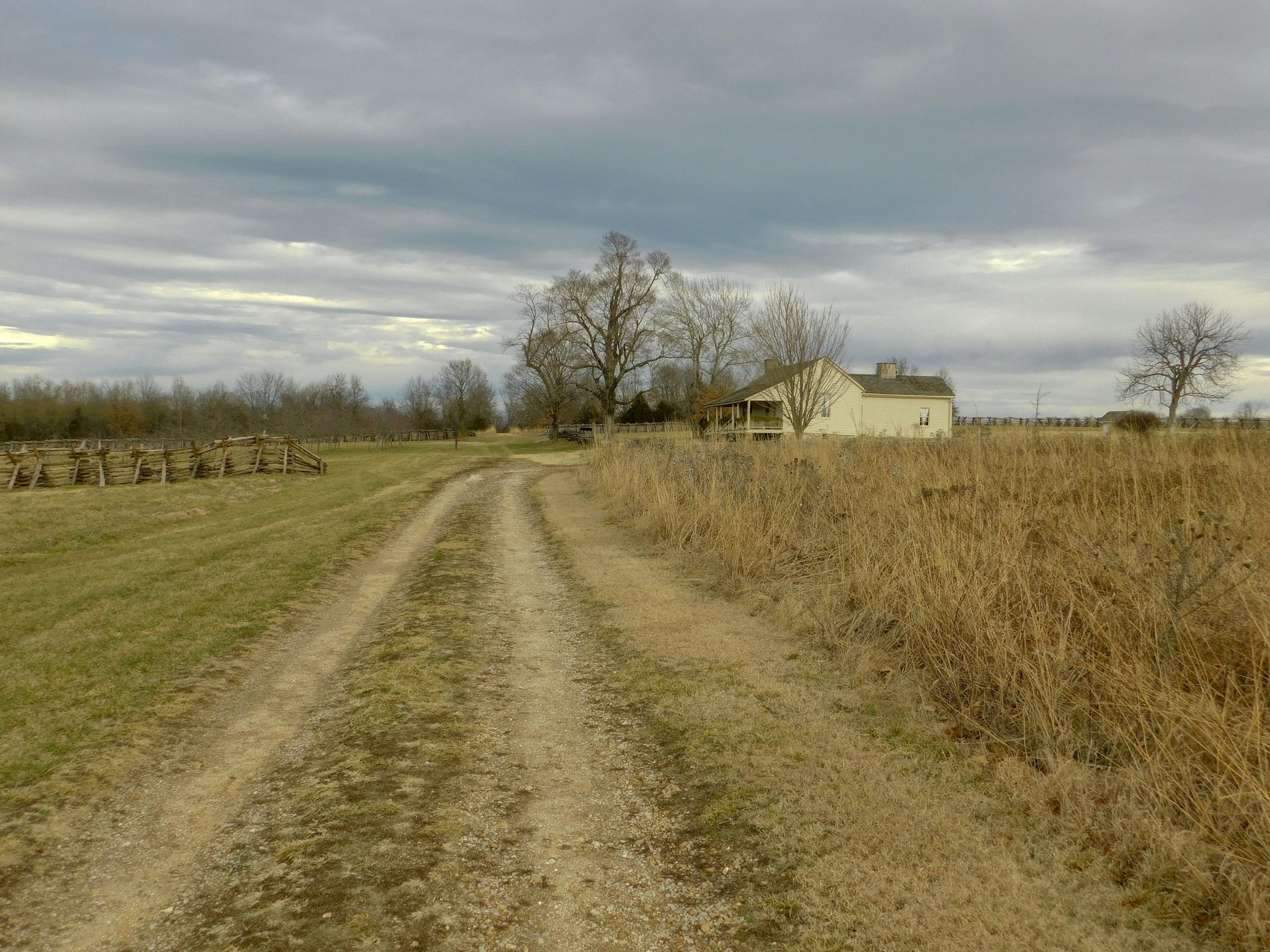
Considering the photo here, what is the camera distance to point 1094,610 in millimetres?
4934

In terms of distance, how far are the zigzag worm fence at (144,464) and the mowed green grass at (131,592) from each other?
4107 mm

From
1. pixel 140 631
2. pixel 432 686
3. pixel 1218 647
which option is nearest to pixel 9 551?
pixel 140 631

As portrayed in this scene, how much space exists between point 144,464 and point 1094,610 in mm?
33587

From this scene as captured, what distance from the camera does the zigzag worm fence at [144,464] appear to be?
2778cm

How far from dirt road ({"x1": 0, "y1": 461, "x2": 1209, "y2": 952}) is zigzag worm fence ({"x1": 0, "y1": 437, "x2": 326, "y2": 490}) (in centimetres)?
2752

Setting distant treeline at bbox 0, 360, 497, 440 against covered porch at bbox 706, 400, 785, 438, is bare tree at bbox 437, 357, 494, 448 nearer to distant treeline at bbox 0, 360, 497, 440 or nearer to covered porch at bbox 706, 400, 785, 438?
distant treeline at bbox 0, 360, 497, 440

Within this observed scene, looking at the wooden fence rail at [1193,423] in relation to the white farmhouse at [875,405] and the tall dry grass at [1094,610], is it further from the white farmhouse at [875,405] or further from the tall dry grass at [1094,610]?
the white farmhouse at [875,405]

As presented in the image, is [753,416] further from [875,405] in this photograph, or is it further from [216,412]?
[216,412]

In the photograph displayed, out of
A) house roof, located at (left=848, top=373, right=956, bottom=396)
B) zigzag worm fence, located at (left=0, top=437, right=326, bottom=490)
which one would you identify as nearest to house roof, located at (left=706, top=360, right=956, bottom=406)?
house roof, located at (left=848, top=373, right=956, bottom=396)

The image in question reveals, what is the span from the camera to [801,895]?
3.24 metres

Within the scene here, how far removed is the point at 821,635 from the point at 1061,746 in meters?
2.76

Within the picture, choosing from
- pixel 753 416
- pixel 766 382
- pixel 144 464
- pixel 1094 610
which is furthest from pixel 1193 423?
pixel 144 464

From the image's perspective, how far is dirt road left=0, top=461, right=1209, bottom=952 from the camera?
3.06m

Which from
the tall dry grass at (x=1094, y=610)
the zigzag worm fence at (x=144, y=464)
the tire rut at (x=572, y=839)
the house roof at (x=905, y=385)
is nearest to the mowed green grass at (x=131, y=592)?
the tire rut at (x=572, y=839)
